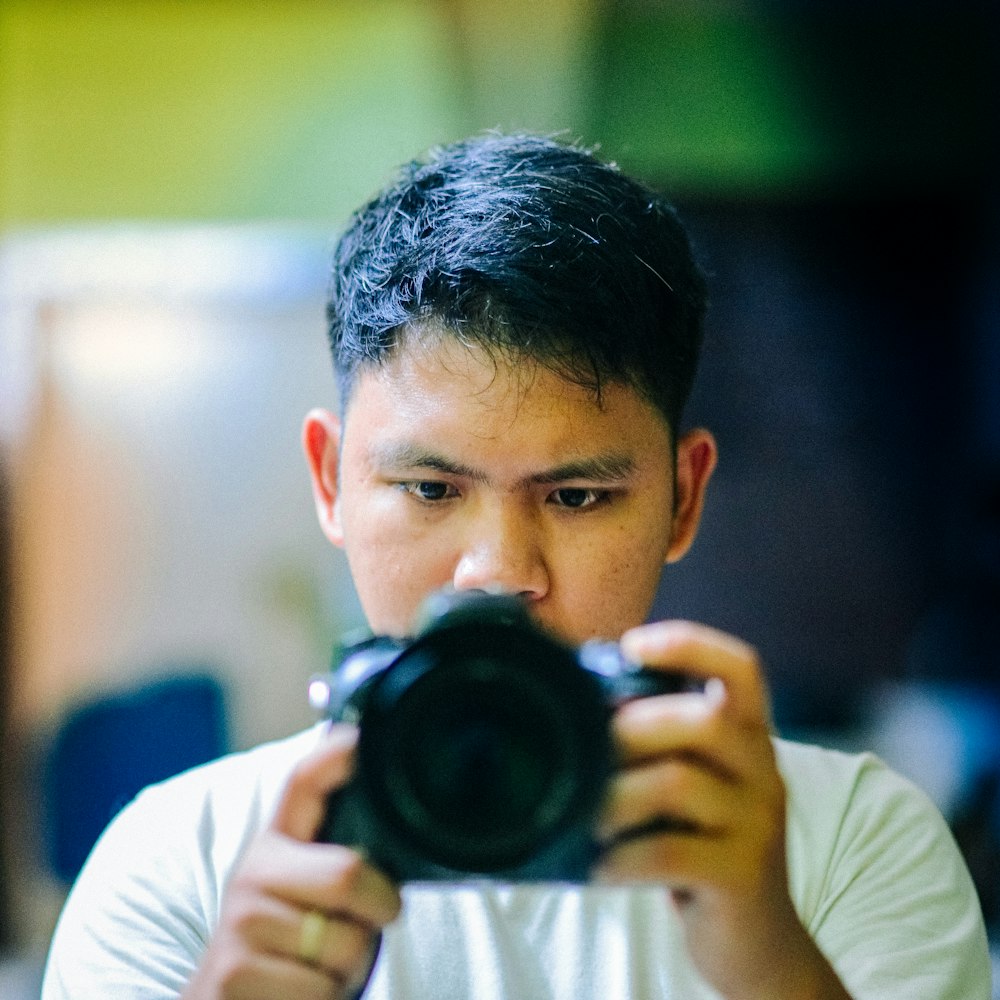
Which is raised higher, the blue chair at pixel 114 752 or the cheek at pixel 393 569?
the cheek at pixel 393 569

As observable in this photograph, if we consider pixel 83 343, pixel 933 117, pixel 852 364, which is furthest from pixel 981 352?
pixel 83 343

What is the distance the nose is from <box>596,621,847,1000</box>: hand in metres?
0.11

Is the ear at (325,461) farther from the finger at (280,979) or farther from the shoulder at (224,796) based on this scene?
the finger at (280,979)

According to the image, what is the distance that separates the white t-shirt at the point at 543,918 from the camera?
0.45m

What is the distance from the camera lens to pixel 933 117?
108 centimetres

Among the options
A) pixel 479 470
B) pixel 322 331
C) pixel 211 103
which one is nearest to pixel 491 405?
pixel 479 470

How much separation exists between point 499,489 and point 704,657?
13cm

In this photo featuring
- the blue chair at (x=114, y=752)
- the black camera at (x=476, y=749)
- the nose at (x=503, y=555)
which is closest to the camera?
the black camera at (x=476, y=749)

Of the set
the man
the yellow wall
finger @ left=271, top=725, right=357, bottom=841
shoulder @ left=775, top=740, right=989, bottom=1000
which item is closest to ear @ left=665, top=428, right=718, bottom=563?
the man

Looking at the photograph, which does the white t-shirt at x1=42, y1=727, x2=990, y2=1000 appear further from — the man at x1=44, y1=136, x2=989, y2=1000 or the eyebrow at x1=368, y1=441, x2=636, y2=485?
the eyebrow at x1=368, y1=441, x2=636, y2=485

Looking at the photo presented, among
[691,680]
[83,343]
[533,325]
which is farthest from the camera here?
[83,343]

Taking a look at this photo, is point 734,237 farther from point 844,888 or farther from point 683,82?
point 844,888

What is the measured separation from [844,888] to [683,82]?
78cm

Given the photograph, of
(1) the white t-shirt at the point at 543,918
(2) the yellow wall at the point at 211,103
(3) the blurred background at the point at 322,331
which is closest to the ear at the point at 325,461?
(1) the white t-shirt at the point at 543,918
